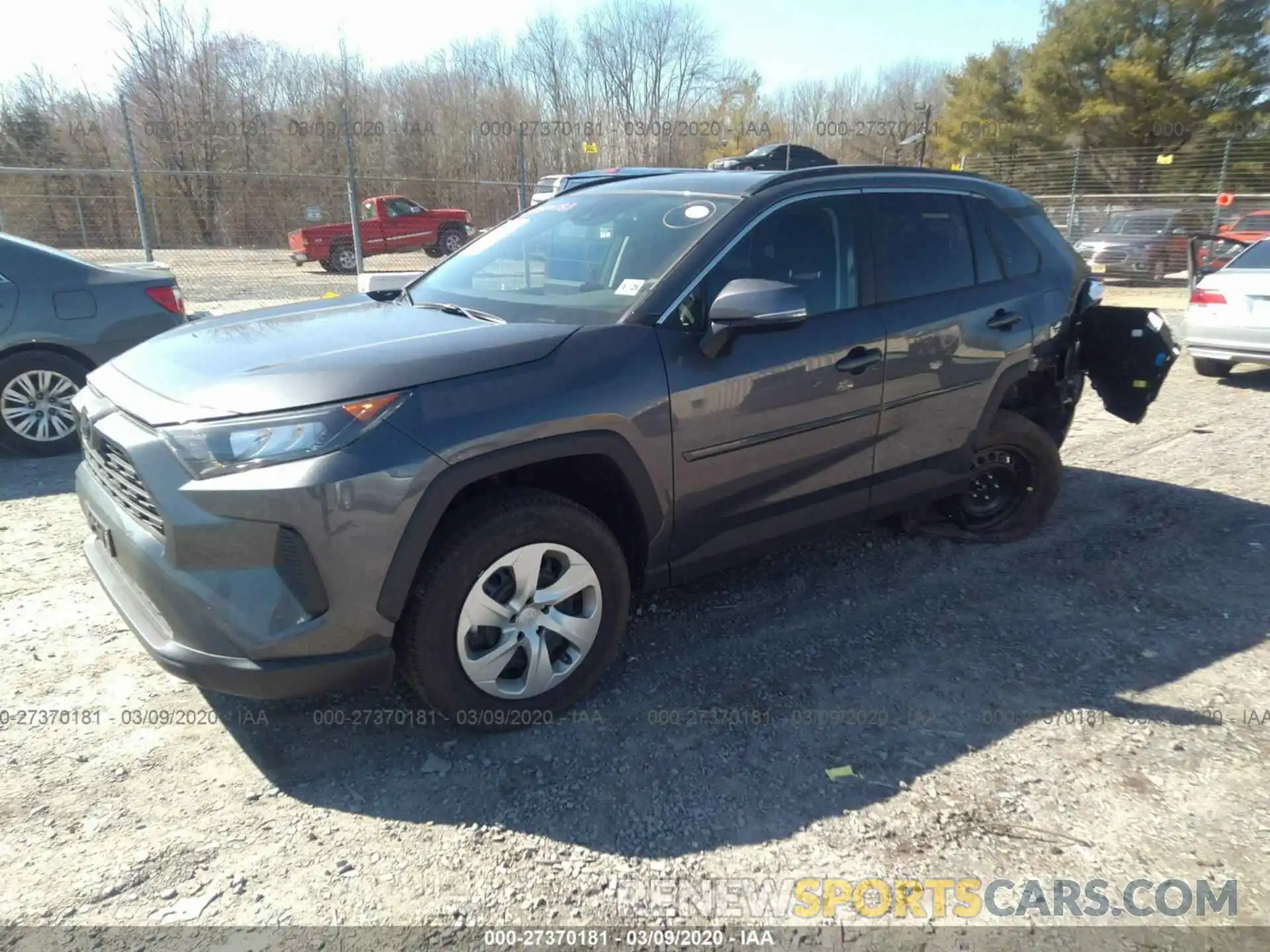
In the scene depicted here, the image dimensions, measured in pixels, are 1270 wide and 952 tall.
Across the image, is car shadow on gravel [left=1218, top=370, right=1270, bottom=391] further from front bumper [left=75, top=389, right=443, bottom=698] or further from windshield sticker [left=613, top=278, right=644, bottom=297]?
front bumper [left=75, top=389, right=443, bottom=698]

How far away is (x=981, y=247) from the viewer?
161 inches

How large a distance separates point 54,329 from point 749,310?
5.06 metres

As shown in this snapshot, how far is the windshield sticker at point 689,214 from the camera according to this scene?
328 centimetres

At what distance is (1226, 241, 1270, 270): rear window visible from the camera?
7.98 m

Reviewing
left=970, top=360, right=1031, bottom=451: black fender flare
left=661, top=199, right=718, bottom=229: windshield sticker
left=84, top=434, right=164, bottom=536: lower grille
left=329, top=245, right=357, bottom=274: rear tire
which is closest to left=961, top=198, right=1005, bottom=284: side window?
left=970, top=360, right=1031, bottom=451: black fender flare

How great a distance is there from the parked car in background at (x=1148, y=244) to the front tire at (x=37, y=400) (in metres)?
18.9

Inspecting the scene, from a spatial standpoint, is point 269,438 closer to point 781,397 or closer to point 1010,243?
point 781,397

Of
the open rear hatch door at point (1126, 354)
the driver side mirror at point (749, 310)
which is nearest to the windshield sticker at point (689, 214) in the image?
the driver side mirror at point (749, 310)

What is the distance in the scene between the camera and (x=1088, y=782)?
2664 mm

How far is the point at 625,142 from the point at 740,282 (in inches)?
1411

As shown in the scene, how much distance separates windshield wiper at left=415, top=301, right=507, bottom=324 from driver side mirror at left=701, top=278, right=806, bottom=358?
2.50 feet

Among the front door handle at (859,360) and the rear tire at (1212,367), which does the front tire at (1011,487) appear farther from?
the rear tire at (1212,367)

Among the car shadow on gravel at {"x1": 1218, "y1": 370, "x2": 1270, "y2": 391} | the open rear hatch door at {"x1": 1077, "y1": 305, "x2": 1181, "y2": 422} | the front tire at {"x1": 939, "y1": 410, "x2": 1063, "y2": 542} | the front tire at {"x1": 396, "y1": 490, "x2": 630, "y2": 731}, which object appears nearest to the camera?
the front tire at {"x1": 396, "y1": 490, "x2": 630, "y2": 731}
